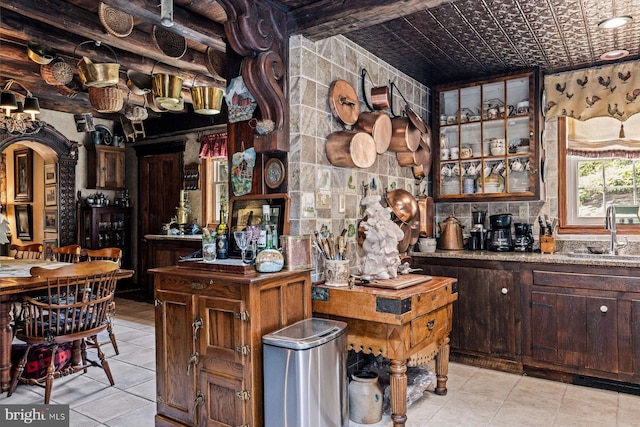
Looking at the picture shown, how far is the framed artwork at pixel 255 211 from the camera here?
257cm

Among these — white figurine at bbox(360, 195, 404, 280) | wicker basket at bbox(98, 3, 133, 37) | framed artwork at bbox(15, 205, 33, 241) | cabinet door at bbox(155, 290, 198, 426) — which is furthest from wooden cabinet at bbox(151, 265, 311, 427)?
framed artwork at bbox(15, 205, 33, 241)

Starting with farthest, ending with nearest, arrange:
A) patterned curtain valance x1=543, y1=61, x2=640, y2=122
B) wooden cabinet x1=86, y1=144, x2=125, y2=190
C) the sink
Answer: wooden cabinet x1=86, y1=144, x2=125, y2=190
patterned curtain valance x1=543, y1=61, x2=640, y2=122
the sink

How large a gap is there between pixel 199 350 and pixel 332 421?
769mm

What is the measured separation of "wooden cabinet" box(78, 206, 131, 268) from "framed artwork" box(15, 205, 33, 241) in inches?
51.0

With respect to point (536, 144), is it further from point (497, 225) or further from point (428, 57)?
point (428, 57)

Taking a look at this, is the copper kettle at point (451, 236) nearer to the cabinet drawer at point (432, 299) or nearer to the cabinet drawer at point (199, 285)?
the cabinet drawer at point (432, 299)

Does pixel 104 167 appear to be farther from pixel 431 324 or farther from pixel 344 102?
pixel 431 324

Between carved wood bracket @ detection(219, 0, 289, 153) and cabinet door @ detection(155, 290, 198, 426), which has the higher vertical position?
carved wood bracket @ detection(219, 0, 289, 153)

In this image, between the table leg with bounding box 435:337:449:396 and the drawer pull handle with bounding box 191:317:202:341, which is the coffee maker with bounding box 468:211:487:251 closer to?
the table leg with bounding box 435:337:449:396

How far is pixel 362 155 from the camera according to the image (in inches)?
114

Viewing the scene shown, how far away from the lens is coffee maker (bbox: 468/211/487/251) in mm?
4037

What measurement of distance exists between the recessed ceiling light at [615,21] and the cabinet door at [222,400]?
10.1ft

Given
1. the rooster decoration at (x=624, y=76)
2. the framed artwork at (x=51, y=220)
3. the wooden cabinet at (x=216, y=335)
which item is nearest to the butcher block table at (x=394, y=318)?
the wooden cabinet at (x=216, y=335)

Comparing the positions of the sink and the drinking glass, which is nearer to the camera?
the drinking glass
